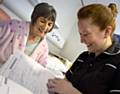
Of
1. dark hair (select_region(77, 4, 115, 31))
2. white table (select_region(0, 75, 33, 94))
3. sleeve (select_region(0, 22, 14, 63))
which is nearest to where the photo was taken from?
white table (select_region(0, 75, 33, 94))

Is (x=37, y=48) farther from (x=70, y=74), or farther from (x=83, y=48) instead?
(x=83, y=48)

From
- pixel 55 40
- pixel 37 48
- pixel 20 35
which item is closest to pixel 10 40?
pixel 20 35

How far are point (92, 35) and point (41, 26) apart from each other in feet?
2.14

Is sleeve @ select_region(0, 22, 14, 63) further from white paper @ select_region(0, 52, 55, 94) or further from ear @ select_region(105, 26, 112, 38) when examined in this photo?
ear @ select_region(105, 26, 112, 38)

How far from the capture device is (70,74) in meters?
1.23

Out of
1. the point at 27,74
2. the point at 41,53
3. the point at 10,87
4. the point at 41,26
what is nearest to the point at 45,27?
the point at 41,26

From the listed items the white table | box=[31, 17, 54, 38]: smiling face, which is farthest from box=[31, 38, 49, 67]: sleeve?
the white table

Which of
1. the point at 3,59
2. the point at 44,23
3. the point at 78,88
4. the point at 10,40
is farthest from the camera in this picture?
the point at 44,23

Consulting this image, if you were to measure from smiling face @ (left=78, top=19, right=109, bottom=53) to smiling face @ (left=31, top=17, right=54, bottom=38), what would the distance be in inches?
23.8

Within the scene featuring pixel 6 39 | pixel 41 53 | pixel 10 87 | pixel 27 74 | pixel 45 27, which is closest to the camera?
pixel 10 87

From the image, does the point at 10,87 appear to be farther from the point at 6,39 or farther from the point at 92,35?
the point at 6,39

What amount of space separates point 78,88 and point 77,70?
0.44 feet

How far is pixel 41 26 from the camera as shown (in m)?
1.71

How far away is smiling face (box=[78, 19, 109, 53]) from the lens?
3.63 ft
